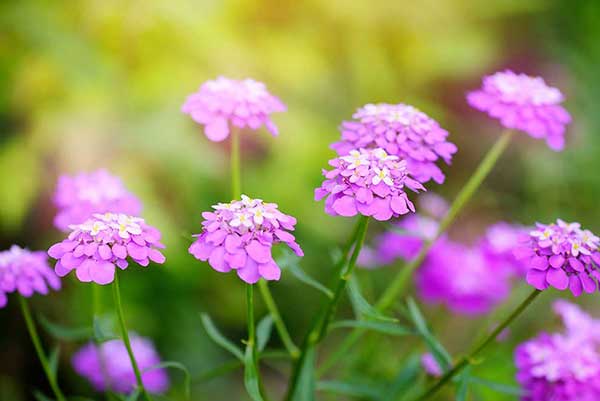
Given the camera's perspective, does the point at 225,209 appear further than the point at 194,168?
No

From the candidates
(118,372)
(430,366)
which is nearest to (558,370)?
(430,366)

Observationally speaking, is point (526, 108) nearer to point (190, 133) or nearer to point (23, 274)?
point (23, 274)

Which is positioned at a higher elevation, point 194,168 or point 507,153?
point 194,168

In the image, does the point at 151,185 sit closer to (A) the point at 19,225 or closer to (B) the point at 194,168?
(B) the point at 194,168

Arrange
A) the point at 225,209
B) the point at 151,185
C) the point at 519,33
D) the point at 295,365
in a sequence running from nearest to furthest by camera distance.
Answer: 1. the point at 225,209
2. the point at 295,365
3. the point at 151,185
4. the point at 519,33

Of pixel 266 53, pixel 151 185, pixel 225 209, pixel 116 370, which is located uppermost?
pixel 225 209

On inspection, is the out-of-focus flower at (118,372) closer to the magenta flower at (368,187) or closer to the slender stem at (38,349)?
the slender stem at (38,349)

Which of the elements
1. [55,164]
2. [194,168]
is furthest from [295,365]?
[55,164]
